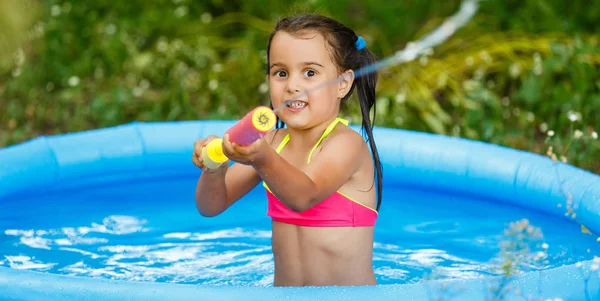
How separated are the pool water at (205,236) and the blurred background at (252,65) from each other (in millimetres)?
782

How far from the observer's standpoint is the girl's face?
239 cm

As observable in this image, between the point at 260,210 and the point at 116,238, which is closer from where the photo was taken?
the point at 116,238

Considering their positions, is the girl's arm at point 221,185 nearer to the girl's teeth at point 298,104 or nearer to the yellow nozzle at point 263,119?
the girl's teeth at point 298,104

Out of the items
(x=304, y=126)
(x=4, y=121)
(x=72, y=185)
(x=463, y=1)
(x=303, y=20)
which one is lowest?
(x=304, y=126)

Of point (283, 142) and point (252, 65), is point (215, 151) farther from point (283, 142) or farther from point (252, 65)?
point (252, 65)

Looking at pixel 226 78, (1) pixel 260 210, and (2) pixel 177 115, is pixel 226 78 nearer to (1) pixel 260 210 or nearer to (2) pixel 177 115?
(2) pixel 177 115

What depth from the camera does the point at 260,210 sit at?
388cm

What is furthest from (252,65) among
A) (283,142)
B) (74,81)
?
(283,142)

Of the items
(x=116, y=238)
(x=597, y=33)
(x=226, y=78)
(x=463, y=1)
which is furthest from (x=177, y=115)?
(x=597, y=33)

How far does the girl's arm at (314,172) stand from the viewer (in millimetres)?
2160

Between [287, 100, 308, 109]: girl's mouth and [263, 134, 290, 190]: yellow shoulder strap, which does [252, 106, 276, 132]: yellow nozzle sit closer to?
[287, 100, 308, 109]: girl's mouth

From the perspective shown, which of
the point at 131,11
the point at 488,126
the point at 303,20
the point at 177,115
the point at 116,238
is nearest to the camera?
the point at 303,20

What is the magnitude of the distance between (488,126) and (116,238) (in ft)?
6.34

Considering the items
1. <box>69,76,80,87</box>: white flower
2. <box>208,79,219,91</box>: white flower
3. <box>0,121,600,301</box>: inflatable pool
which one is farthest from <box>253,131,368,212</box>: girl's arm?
<box>69,76,80,87</box>: white flower
